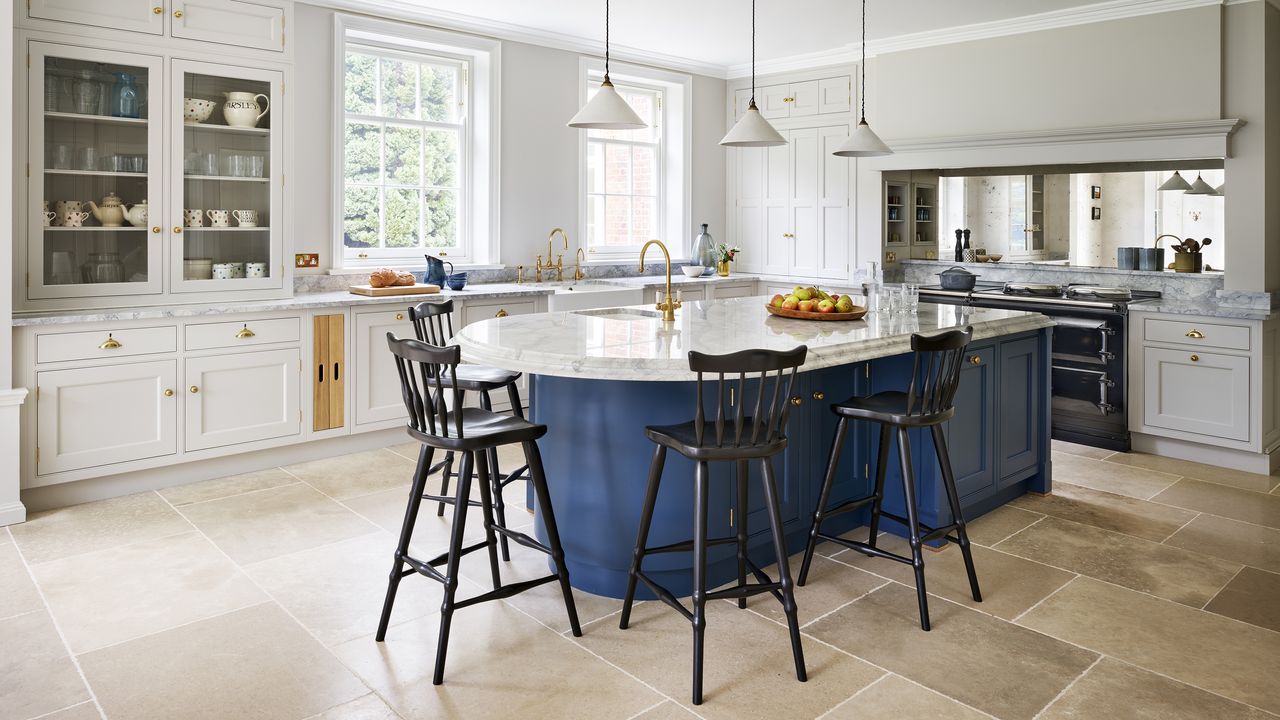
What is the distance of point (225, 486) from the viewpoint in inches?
181

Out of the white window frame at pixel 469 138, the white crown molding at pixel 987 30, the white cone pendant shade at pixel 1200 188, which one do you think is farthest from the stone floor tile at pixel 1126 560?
the white window frame at pixel 469 138

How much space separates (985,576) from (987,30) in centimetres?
402

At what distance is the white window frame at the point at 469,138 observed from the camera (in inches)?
226

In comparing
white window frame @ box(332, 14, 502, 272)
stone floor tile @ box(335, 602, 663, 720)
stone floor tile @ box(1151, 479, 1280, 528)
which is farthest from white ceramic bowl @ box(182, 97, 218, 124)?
stone floor tile @ box(1151, 479, 1280, 528)

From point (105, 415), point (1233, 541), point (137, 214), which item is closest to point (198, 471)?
point (105, 415)

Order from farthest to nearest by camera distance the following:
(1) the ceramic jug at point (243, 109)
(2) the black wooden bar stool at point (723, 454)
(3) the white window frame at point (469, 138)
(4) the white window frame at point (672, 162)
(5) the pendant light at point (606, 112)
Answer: (4) the white window frame at point (672, 162), (3) the white window frame at point (469, 138), (1) the ceramic jug at point (243, 109), (5) the pendant light at point (606, 112), (2) the black wooden bar stool at point (723, 454)

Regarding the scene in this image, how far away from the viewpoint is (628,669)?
8.80 ft

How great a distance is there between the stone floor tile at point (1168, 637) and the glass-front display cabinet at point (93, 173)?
4.29 m

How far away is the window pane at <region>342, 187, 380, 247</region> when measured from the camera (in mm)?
5805

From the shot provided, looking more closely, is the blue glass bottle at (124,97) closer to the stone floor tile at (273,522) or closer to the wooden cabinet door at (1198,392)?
the stone floor tile at (273,522)

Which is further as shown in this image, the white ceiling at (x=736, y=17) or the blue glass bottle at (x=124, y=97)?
the white ceiling at (x=736, y=17)

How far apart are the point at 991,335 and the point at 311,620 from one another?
9.53ft

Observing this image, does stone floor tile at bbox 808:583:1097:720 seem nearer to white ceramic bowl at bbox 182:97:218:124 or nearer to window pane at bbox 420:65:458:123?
white ceramic bowl at bbox 182:97:218:124

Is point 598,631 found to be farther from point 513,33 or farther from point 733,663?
point 513,33
